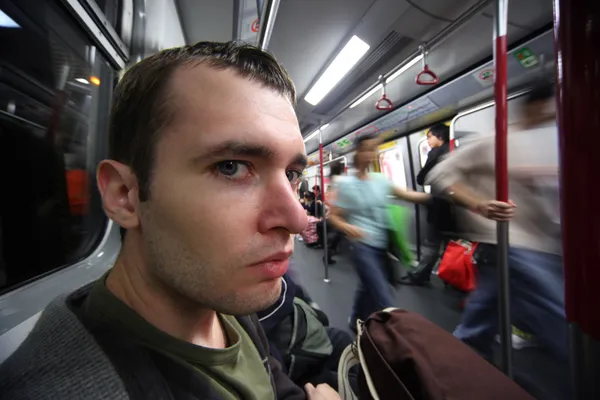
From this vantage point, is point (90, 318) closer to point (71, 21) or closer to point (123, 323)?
point (123, 323)

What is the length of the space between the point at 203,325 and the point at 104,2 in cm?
182

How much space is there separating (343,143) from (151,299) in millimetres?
6473

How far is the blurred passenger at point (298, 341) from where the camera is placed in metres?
1.16

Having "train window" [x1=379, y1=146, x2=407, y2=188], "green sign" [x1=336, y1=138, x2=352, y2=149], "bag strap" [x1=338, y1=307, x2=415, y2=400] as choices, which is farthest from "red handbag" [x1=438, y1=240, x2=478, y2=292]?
"green sign" [x1=336, y1=138, x2=352, y2=149]

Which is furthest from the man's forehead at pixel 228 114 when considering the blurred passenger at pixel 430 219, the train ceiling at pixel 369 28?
the blurred passenger at pixel 430 219

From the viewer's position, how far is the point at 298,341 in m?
1.19

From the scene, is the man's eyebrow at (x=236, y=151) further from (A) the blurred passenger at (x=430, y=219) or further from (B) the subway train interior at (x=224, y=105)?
(A) the blurred passenger at (x=430, y=219)

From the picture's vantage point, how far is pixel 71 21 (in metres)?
1.14

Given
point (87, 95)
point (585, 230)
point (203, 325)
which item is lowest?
point (203, 325)

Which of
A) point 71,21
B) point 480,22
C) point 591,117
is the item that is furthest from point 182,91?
point 480,22

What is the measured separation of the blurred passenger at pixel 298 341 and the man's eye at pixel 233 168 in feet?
2.55

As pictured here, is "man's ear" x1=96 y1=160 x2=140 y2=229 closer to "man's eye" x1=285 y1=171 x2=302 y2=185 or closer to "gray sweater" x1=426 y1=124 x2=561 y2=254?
"man's eye" x1=285 y1=171 x2=302 y2=185

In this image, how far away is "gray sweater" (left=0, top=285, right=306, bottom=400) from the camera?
37cm

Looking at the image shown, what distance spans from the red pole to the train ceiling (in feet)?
6.40
